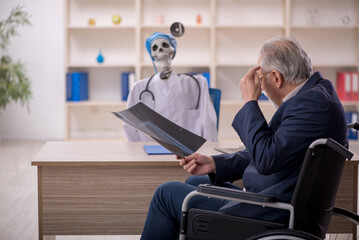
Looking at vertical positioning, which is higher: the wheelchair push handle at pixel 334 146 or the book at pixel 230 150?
the wheelchair push handle at pixel 334 146

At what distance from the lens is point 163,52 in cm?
362

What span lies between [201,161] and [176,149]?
0.27 m

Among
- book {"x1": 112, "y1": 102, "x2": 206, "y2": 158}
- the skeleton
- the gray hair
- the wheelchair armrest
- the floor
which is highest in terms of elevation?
the skeleton

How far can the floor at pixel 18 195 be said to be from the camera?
319 cm

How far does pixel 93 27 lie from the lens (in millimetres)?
Answer: 5738

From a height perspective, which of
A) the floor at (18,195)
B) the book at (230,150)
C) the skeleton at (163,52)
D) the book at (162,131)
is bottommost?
the floor at (18,195)

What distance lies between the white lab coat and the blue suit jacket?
157cm

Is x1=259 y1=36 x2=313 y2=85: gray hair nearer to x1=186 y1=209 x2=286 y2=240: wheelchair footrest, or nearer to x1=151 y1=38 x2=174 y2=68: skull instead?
x1=186 y1=209 x2=286 y2=240: wheelchair footrest

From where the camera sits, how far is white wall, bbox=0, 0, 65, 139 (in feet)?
21.4

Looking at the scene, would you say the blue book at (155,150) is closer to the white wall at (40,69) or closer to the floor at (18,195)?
the floor at (18,195)

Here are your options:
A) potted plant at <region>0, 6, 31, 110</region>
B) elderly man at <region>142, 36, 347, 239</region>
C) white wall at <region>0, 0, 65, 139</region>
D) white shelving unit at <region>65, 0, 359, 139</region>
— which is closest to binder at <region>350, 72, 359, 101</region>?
white shelving unit at <region>65, 0, 359, 139</region>

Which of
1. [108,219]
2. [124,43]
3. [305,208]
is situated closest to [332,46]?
[124,43]

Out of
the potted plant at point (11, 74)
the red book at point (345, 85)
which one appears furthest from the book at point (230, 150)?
the potted plant at point (11, 74)

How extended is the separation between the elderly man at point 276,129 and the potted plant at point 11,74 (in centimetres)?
439
